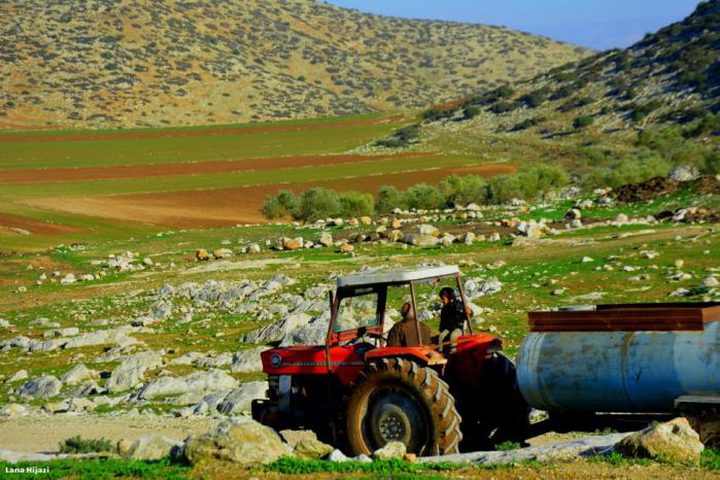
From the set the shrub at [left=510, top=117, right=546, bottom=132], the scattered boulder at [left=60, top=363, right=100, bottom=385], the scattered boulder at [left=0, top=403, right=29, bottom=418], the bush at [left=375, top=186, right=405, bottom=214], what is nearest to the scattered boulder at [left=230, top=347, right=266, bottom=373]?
the scattered boulder at [left=60, top=363, right=100, bottom=385]

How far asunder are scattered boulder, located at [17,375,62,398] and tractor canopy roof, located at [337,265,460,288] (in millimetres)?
12889

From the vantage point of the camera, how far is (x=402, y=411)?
14422mm

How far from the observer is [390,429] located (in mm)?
14609

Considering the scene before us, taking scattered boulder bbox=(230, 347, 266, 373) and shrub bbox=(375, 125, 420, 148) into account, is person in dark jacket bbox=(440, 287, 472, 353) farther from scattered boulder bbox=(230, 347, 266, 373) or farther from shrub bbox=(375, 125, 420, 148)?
shrub bbox=(375, 125, 420, 148)

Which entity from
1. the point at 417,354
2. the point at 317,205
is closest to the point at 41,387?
the point at 417,354

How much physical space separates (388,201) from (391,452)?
6709cm

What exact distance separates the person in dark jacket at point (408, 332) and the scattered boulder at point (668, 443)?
11.4ft

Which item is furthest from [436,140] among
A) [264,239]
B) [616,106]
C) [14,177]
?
[264,239]

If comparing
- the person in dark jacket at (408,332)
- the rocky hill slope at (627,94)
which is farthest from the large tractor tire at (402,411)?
the rocky hill slope at (627,94)

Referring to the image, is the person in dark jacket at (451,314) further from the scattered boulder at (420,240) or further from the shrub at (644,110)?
the shrub at (644,110)

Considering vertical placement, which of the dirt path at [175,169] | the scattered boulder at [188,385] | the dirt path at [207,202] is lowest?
the scattered boulder at [188,385]

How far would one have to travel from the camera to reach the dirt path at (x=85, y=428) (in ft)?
62.8

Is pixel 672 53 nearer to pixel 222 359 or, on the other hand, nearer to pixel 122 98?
pixel 122 98

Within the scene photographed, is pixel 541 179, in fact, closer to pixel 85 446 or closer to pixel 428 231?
pixel 428 231
